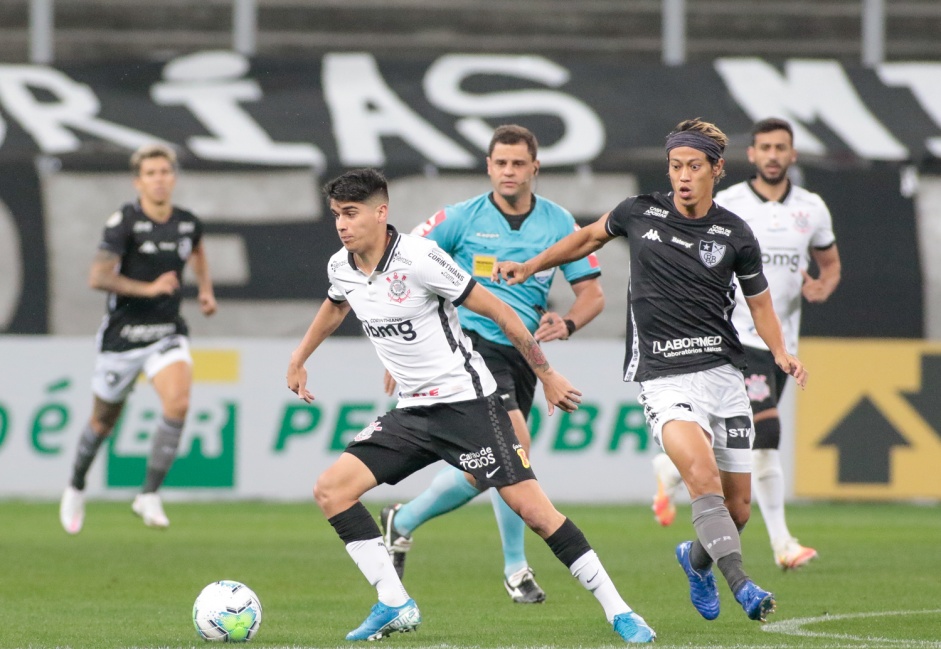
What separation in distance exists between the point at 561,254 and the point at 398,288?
873mm

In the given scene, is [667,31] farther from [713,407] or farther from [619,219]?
[713,407]

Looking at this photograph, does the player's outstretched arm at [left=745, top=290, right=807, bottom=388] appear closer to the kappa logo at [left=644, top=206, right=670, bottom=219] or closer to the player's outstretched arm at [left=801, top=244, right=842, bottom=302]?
the kappa logo at [left=644, top=206, right=670, bottom=219]

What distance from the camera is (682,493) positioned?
13.9 metres

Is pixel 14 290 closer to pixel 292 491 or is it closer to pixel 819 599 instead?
pixel 292 491

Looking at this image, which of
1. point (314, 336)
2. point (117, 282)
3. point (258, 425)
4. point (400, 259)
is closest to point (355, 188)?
point (400, 259)

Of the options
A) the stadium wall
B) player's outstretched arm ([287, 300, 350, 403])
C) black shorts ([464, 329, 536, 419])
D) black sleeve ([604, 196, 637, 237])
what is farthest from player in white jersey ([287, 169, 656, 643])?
the stadium wall

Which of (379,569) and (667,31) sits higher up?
(667,31)

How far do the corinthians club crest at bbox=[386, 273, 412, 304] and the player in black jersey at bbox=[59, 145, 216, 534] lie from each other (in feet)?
14.3

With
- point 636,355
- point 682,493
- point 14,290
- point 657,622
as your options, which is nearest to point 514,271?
point 636,355

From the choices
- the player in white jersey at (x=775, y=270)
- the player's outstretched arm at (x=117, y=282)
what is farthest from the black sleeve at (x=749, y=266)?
the player's outstretched arm at (x=117, y=282)

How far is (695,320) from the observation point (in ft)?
22.0

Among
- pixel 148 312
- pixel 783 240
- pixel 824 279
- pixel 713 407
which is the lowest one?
pixel 713 407

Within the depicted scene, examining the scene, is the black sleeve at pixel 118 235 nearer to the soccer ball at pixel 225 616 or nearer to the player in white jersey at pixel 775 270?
the player in white jersey at pixel 775 270

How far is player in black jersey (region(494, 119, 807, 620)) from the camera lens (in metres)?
6.58
